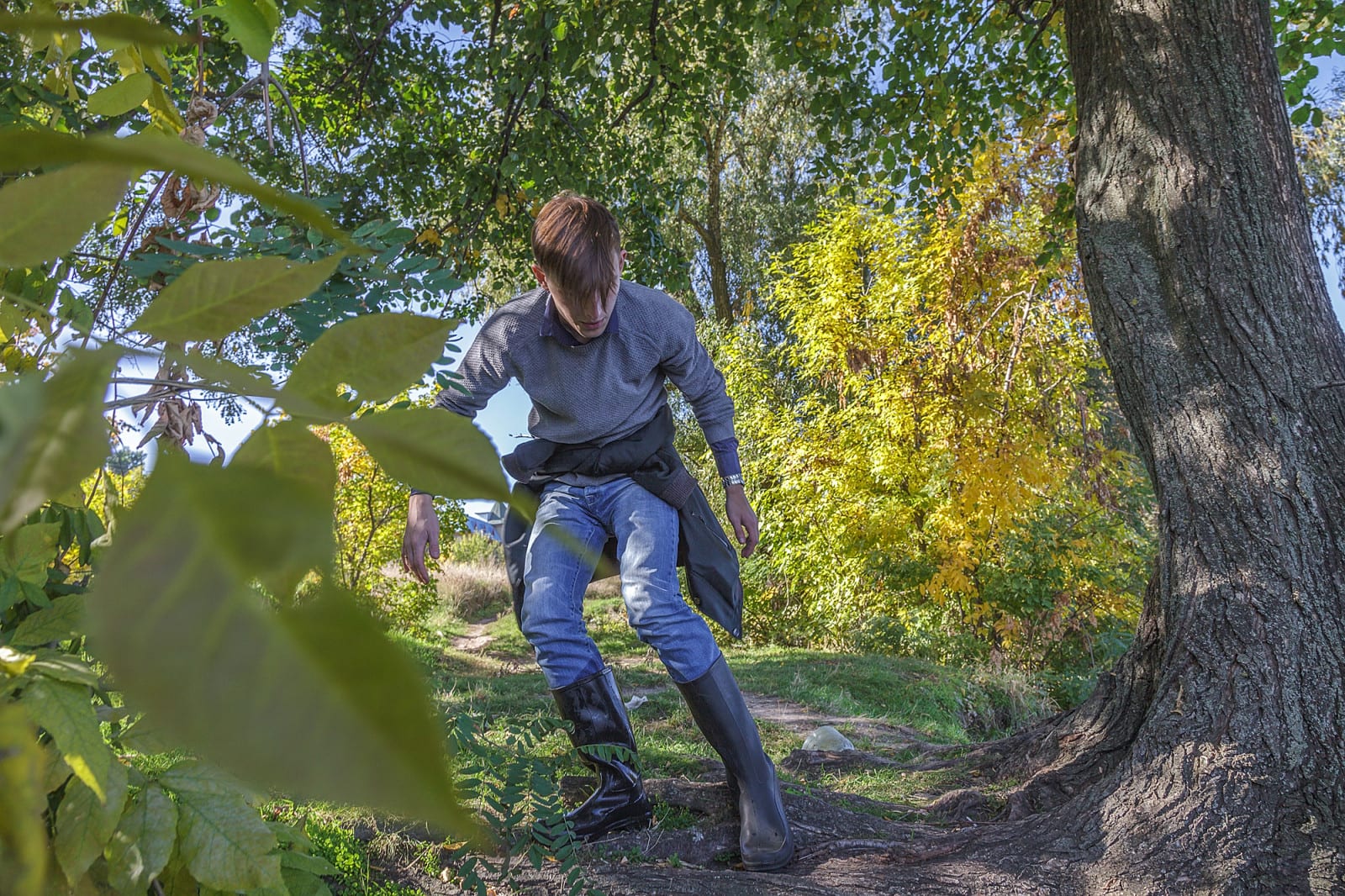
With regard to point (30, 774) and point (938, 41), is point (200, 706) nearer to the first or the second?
point (30, 774)

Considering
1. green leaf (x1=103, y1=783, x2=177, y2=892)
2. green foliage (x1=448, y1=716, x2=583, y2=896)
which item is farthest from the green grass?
green leaf (x1=103, y1=783, x2=177, y2=892)

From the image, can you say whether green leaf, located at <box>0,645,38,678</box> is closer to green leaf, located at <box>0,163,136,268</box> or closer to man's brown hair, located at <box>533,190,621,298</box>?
green leaf, located at <box>0,163,136,268</box>

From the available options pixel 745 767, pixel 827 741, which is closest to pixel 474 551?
pixel 827 741

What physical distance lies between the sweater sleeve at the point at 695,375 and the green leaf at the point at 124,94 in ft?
5.99

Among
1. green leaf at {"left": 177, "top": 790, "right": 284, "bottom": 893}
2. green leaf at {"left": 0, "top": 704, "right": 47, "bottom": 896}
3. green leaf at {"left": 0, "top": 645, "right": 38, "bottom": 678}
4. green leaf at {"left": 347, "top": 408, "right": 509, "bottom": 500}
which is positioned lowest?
green leaf at {"left": 177, "top": 790, "right": 284, "bottom": 893}

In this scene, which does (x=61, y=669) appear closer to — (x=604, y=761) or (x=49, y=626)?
(x=49, y=626)

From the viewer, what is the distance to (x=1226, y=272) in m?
2.11

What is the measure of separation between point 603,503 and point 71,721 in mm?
1813

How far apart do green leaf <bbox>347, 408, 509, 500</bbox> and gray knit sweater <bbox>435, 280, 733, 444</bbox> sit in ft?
6.78

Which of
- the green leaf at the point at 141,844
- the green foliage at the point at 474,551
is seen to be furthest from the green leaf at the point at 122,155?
the green foliage at the point at 474,551

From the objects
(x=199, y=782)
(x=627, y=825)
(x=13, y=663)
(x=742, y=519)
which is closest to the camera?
(x=13, y=663)

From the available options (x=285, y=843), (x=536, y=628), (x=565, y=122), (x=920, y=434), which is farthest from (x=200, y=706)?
(x=920, y=434)

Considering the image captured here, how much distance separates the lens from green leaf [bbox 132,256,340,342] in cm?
21

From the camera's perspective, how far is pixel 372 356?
219mm
